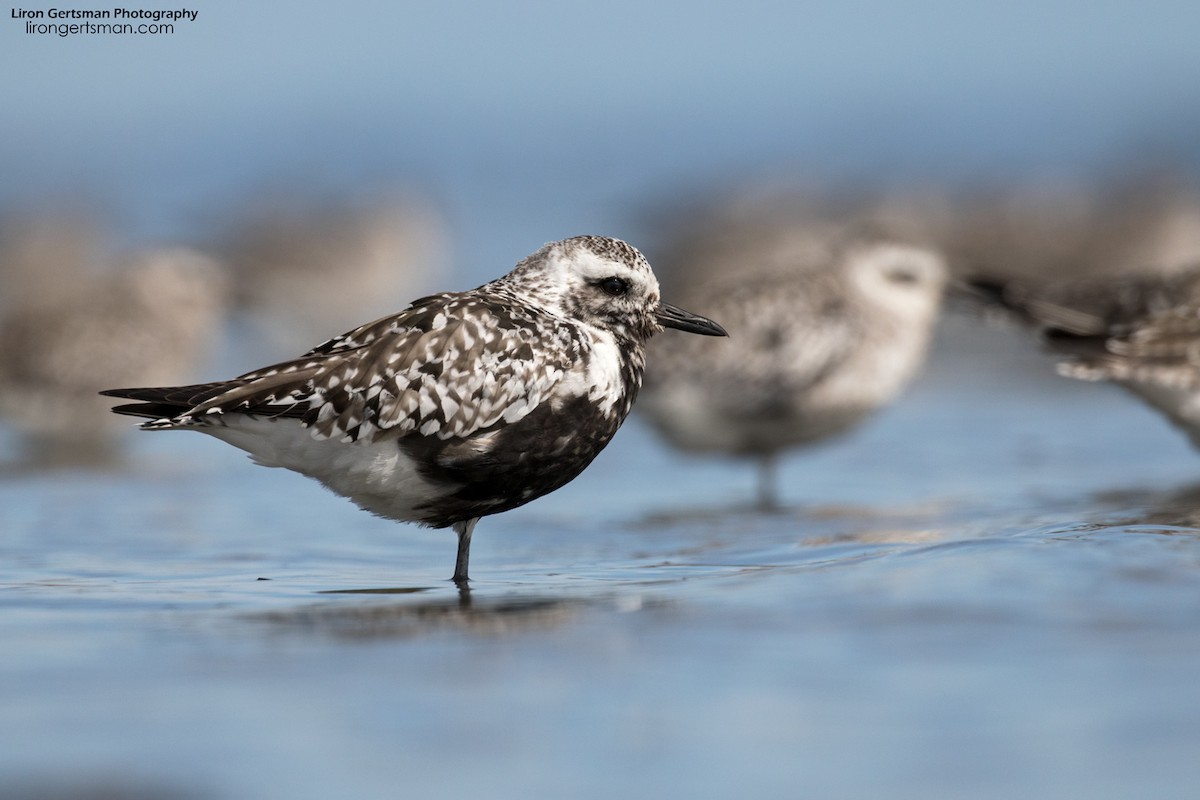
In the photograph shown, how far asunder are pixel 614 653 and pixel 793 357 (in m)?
5.41

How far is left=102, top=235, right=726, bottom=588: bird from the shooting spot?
6098mm

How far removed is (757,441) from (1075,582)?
4801mm

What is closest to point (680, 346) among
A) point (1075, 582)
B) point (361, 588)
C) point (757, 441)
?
point (757, 441)

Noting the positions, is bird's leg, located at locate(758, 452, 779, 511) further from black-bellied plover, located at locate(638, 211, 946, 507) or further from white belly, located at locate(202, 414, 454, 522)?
white belly, located at locate(202, 414, 454, 522)

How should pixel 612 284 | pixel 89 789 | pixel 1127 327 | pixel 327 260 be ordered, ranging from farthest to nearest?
1. pixel 327 260
2. pixel 1127 327
3. pixel 612 284
4. pixel 89 789

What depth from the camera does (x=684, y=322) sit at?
6883mm

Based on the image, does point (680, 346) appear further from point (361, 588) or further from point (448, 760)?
point (448, 760)

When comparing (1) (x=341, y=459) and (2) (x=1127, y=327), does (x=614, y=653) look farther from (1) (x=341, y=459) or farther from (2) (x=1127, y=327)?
(2) (x=1127, y=327)

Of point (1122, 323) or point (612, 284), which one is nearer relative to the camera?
point (612, 284)

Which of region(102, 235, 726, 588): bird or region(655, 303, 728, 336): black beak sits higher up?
region(655, 303, 728, 336): black beak

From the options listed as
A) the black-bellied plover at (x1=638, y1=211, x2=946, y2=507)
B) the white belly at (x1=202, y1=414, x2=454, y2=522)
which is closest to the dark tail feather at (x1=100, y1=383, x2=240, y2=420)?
the white belly at (x1=202, y1=414, x2=454, y2=522)

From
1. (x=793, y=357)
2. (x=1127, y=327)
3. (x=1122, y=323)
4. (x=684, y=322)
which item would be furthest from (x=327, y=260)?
(x=684, y=322)

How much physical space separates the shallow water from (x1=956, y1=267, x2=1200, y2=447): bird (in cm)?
65

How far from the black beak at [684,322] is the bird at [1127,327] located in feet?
9.01
